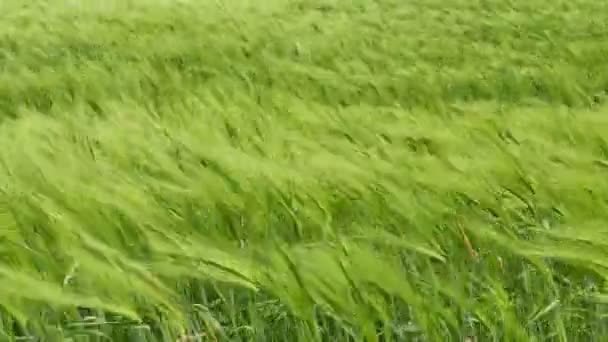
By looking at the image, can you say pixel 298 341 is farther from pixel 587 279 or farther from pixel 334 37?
pixel 334 37

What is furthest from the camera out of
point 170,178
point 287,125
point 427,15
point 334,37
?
point 427,15

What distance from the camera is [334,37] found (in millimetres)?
5062

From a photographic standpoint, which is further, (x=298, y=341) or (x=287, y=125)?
(x=287, y=125)

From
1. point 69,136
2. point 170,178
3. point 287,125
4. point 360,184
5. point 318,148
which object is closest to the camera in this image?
point 360,184

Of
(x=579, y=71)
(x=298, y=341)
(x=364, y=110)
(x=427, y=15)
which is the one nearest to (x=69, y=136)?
(x=364, y=110)

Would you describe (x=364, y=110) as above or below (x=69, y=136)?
below

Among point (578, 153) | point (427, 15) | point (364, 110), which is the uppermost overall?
point (578, 153)

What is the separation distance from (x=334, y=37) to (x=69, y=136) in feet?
11.3

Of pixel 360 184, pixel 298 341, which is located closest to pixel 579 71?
pixel 360 184

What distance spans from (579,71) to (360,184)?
2.73 meters

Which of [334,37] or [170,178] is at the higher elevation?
[170,178]

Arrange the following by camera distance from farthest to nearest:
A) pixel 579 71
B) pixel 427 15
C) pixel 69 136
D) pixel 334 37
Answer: pixel 427 15, pixel 334 37, pixel 579 71, pixel 69 136

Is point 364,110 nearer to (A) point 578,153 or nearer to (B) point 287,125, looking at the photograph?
(B) point 287,125

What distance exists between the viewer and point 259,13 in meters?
6.98
